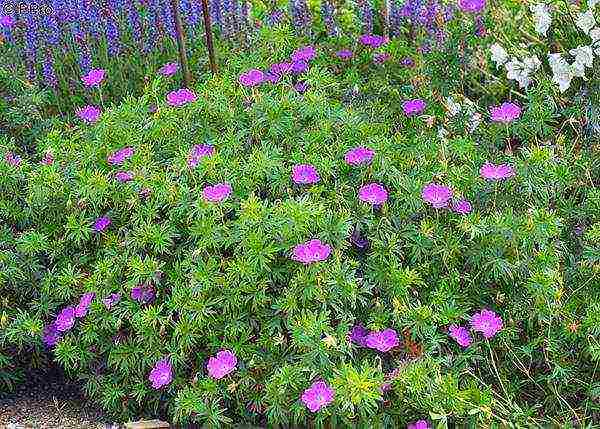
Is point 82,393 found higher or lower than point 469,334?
lower

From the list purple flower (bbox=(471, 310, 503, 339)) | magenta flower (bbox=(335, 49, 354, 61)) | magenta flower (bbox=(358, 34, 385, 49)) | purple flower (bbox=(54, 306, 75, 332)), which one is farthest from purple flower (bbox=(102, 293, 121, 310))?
magenta flower (bbox=(358, 34, 385, 49))

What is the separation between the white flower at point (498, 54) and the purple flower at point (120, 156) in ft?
5.39

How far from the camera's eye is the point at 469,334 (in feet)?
9.41

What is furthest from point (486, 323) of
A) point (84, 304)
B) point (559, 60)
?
point (559, 60)

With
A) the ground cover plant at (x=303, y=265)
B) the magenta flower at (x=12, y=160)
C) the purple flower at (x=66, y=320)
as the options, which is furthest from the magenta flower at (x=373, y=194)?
the magenta flower at (x=12, y=160)

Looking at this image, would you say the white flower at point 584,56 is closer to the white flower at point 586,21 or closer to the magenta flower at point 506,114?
the white flower at point 586,21

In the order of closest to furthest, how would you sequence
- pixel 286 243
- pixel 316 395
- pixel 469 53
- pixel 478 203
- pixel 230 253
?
Answer: pixel 316 395 < pixel 286 243 < pixel 230 253 < pixel 478 203 < pixel 469 53

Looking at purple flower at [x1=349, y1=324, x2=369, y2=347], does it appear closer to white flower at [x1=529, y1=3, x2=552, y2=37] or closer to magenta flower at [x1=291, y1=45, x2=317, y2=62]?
magenta flower at [x1=291, y1=45, x2=317, y2=62]

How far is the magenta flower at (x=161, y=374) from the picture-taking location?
2850 millimetres

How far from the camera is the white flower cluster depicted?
3934 millimetres

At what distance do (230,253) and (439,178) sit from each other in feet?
2.34

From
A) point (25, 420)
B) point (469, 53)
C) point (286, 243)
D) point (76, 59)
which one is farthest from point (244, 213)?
point (76, 59)

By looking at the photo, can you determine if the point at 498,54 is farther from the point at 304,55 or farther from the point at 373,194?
the point at 373,194

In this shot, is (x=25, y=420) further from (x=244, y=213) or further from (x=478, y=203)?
(x=478, y=203)
